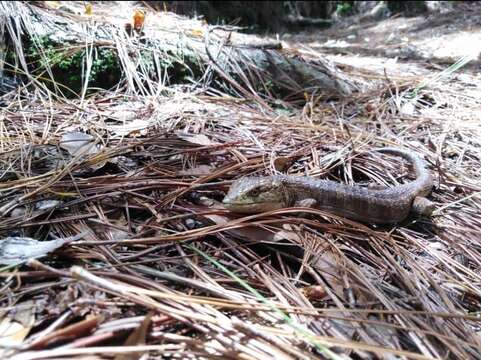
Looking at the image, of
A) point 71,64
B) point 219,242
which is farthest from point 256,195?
point 71,64

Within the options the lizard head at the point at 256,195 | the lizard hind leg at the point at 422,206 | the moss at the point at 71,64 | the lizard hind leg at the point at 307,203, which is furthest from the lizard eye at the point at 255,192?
the moss at the point at 71,64

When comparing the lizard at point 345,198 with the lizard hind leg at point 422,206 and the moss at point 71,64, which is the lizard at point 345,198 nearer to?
the lizard hind leg at point 422,206

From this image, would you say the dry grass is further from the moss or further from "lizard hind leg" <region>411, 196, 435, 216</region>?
the moss

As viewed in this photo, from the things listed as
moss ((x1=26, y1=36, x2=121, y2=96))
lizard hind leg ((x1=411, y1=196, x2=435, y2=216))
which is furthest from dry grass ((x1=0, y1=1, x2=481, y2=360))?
moss ((x1=26, y1=36, x2=121, y2=96))

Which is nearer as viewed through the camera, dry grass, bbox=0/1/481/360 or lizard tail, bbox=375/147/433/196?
dry grass, bbox=0/1/481/360

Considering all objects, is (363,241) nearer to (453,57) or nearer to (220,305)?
(220,305)

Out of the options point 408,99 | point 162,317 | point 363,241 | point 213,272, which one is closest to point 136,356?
point 162,317
